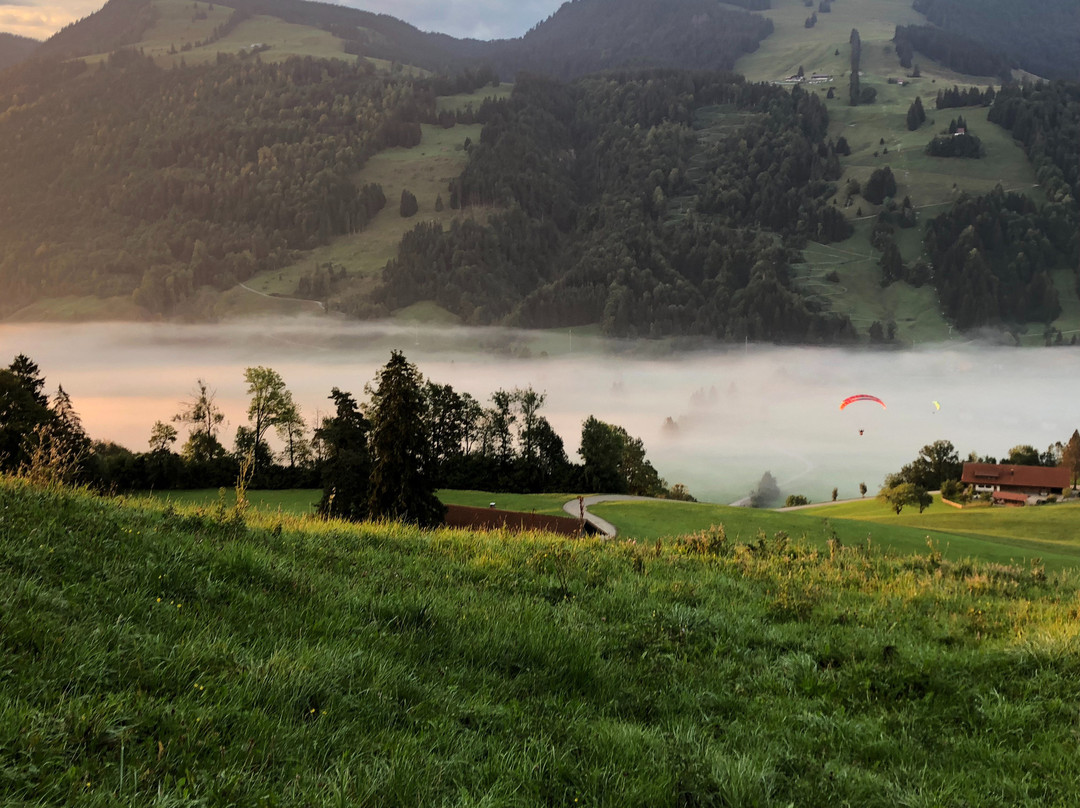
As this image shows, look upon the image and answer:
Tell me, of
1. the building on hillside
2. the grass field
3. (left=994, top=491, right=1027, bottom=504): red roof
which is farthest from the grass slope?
the building on hillside

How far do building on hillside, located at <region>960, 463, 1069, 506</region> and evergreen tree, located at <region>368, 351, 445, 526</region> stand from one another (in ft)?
342

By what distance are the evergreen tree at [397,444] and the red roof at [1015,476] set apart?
347 feet

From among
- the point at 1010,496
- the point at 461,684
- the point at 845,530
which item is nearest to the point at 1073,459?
the point at 1010,496

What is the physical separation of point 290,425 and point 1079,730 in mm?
87748

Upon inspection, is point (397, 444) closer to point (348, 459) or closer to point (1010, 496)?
point (348, 459)

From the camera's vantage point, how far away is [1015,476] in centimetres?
11219

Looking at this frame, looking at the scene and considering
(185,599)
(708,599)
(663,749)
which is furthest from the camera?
(708,599)

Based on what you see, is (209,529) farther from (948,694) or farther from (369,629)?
(948,694)

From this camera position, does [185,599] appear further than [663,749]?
Yes

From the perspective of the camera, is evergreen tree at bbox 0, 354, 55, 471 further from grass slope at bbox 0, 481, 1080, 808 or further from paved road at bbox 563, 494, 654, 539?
grass slope at bbox 0, 481, 1080, 808

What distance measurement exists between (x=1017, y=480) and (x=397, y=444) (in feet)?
371

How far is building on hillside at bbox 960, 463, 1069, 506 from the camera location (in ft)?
361

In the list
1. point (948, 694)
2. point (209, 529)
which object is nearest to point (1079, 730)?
point (948, 694)

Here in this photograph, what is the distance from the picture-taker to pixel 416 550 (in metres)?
11.2
